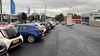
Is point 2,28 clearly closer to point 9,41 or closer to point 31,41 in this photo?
point 9,41

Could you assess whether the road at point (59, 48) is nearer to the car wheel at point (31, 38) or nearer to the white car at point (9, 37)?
the car wheel at point (31, 38)

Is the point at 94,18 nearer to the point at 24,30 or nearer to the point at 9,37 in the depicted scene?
the point at 24,30

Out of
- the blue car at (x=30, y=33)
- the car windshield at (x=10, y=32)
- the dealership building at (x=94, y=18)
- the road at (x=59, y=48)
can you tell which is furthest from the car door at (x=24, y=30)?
the dealership building at (x=94, y=18)

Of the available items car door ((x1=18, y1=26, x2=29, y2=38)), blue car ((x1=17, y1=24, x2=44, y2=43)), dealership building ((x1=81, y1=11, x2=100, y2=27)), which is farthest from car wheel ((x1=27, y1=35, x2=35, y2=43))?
dealership building ((x1=81, y1=11, x2=100, y2=27))

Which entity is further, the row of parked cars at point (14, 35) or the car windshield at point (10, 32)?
the car windshield at point (10, 32)

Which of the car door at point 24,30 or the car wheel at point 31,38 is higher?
the car door at point 24,30

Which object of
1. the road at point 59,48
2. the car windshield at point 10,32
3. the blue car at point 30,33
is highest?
the car windshield at point 10,32

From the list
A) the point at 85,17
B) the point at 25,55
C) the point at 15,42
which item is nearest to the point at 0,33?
the point at 15,42

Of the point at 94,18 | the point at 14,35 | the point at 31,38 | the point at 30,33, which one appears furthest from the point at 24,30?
A: the point at 94,18

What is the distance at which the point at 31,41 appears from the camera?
10.7 m

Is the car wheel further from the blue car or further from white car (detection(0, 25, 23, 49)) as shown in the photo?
white car (detection(0, 25, 23, 49))

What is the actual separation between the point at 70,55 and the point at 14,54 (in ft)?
9.05

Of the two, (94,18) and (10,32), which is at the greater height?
(94,18)

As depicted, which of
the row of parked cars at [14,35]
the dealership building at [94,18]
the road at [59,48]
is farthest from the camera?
the dealership building at [94,18]
